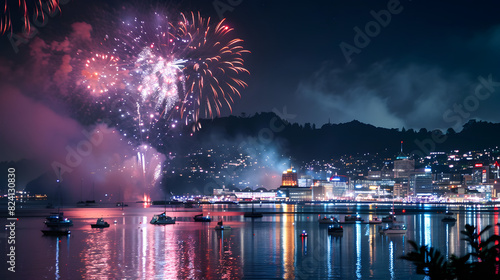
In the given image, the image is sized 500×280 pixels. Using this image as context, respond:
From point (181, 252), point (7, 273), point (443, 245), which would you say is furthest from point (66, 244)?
point (443, 245)

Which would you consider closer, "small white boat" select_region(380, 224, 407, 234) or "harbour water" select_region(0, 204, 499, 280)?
"harbour water" select_region(0, 204, 499, 280)

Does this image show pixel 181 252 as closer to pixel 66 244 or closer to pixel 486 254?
pixel 66 244

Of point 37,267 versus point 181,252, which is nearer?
point 37,267

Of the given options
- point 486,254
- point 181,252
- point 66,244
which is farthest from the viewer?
point 66,244

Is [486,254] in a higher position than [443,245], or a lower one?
higher

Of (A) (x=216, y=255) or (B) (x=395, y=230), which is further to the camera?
(B) (x=395, y=230)

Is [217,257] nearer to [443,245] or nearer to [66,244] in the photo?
[66,244]

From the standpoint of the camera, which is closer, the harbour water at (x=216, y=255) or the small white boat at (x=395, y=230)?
the harbour water at (x=216, y=255)

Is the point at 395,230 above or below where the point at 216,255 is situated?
below

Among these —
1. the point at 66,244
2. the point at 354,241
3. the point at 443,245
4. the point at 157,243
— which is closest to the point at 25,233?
the point at 66,244

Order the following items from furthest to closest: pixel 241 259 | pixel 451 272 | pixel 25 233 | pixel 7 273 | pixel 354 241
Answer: pixel 25 233 < pixel 354 241 < pixel 241 259 < pixel 7 273 < pixel 451 272
